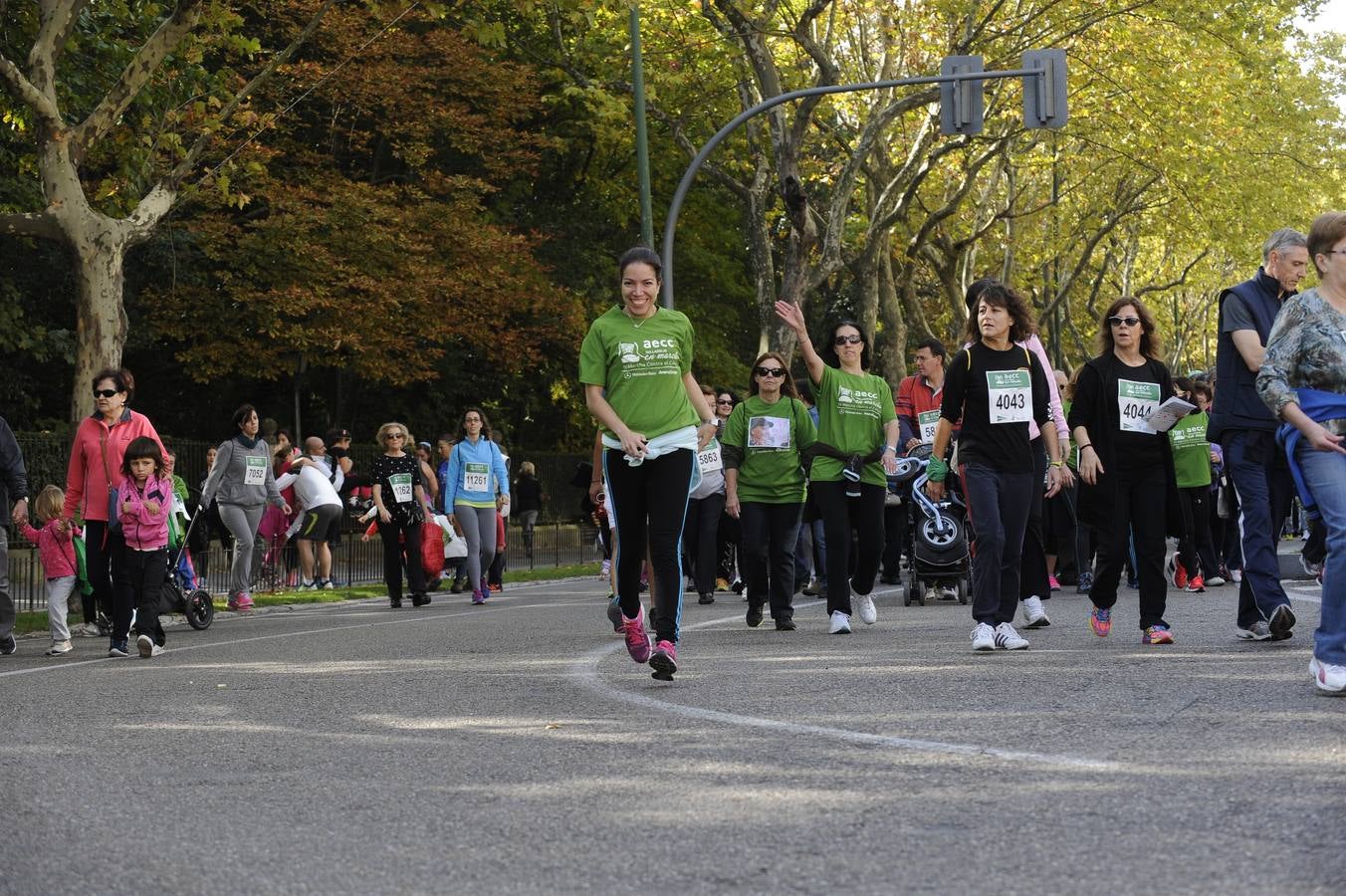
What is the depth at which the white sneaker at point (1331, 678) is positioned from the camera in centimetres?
736

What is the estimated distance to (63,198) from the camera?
1838 cm

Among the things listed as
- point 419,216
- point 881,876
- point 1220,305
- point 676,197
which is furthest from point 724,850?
point 419,216

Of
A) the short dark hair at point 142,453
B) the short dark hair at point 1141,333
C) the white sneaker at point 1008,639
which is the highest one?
the short dark hair at point 1141,333

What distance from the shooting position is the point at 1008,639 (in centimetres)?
1010

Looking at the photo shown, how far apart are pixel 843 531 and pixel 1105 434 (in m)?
2.16

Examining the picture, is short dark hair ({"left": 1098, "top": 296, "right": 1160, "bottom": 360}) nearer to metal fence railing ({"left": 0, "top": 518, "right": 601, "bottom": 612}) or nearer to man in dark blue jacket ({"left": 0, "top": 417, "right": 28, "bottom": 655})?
metal fence railing ({"left": 0, "top": 518, "right": 601, "bottom": 612})

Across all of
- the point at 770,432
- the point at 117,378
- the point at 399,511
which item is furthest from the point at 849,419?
the point at 399,511

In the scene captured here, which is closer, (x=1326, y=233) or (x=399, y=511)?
(x=1326, y=233)

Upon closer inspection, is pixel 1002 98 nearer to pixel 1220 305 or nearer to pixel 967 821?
pixel 1220 305

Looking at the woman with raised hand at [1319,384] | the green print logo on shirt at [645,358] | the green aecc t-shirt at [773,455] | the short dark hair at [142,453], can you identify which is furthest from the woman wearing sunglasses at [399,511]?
the woman with raised hand at [1319,384]

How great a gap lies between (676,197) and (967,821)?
66.9ft

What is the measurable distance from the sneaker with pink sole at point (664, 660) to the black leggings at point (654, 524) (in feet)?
0.16

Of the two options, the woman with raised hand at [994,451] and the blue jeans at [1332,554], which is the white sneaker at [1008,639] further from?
the blue jeans at [1332,554]

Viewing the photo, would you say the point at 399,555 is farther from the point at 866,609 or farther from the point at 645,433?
the point at 645,433
